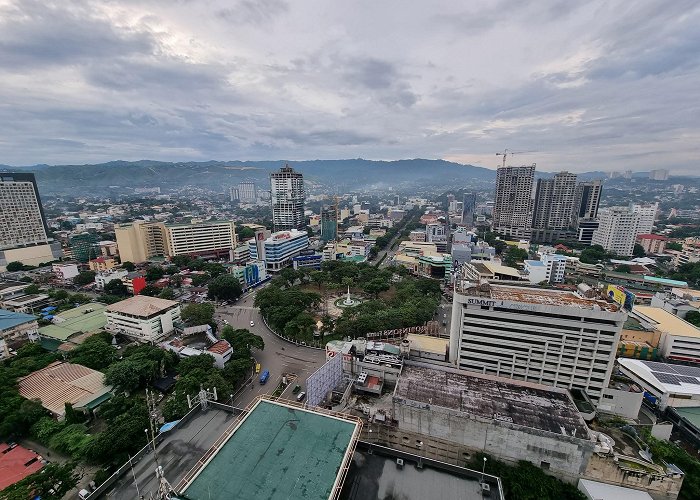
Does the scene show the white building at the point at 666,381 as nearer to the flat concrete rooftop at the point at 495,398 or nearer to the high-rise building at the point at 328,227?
the flat concrete rooftop at the point at 495,398

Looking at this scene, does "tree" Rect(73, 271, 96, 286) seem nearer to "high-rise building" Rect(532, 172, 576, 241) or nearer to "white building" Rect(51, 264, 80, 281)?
"white building" Rect(51, 264, 80, 281)

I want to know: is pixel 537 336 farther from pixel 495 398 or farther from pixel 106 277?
pixel 106 277

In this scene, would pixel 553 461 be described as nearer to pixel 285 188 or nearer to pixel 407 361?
pixel 407 361

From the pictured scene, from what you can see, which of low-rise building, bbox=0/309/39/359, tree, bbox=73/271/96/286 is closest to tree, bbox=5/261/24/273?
tree, bbox=73/271/96/286

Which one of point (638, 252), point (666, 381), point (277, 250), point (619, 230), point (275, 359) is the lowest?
point (275, 359)

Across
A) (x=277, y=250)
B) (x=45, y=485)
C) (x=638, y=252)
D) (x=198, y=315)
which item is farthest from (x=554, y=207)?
(x=45, y=485)

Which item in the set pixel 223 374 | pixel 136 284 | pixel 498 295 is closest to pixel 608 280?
pixel 498 295

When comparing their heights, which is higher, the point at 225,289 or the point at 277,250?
the point at 277,250

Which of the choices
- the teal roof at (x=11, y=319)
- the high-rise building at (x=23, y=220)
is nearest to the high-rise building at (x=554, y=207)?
the teal roof at (x=11, y=319)
